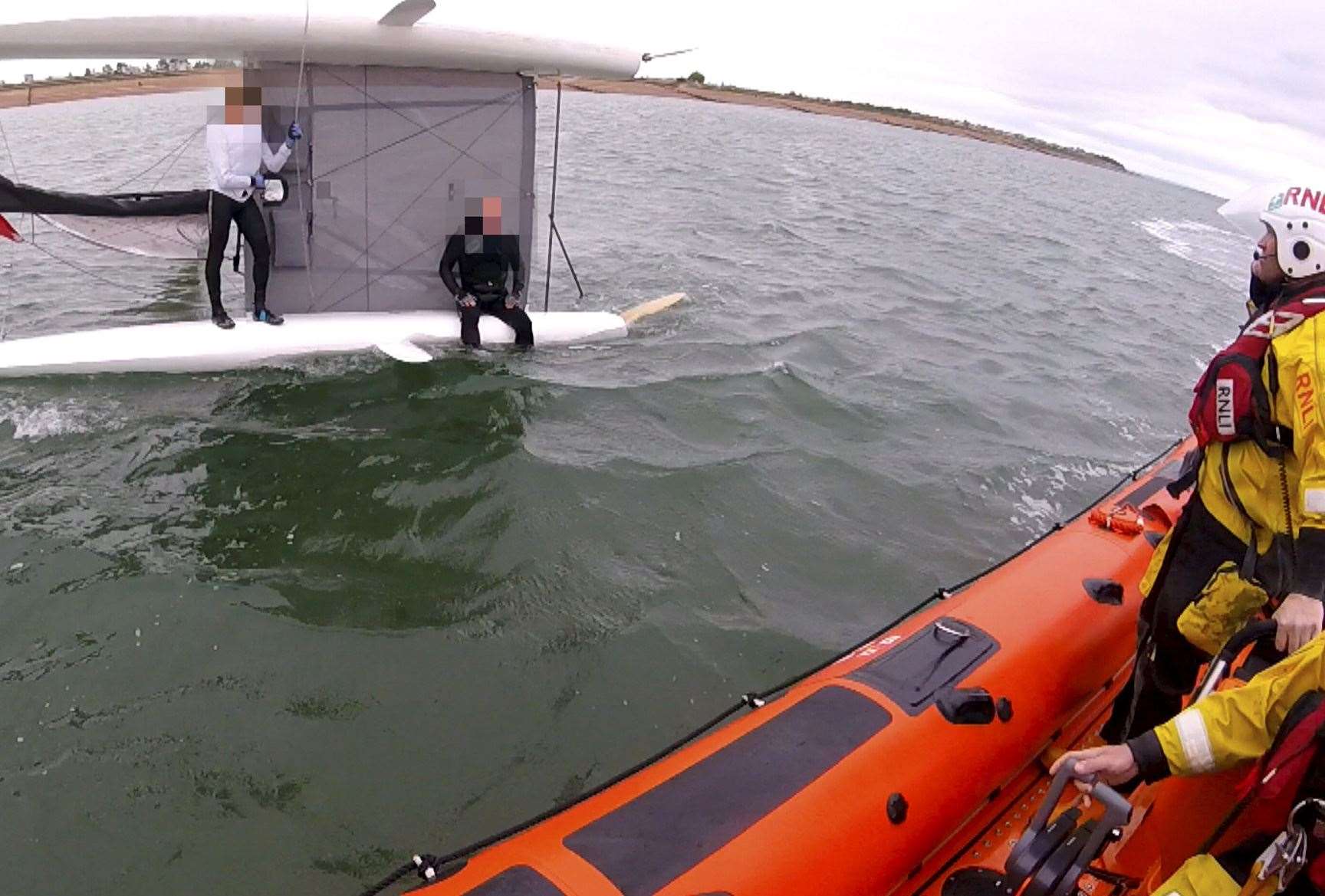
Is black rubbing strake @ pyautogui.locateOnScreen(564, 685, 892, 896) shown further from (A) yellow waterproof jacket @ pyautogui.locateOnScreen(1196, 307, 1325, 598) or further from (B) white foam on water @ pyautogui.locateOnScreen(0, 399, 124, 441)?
(B) white foam on water @ pyautogui.locateOnScreen(0, 399, 124, 441)

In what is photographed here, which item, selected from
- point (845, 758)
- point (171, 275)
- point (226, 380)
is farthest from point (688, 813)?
point (171, 275)

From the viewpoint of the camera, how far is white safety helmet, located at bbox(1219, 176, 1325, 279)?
2518 millimetres

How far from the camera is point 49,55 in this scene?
512 centimetres

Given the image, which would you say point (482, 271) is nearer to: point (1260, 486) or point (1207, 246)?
point (1260, 486)

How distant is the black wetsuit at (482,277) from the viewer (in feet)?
23.5

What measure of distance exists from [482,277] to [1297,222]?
5.88 metres

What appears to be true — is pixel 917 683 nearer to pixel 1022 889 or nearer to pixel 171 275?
pixel 1022 889

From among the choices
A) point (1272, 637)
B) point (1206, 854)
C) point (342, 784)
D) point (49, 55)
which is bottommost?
point (342, 784)

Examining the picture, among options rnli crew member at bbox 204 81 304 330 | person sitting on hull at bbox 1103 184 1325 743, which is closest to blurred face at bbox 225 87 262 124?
rnli crew member at bbox 204 81 304 330

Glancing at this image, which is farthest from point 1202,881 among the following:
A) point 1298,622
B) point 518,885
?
point 518,885

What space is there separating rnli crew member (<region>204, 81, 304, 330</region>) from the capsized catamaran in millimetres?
186

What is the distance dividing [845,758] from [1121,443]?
21.4ft

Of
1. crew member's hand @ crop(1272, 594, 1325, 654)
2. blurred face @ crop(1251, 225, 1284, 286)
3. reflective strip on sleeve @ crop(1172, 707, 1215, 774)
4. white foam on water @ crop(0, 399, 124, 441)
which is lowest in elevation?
white foam on water @ crop(0, 399, 124, 441)

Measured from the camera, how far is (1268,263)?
8.70 ft
